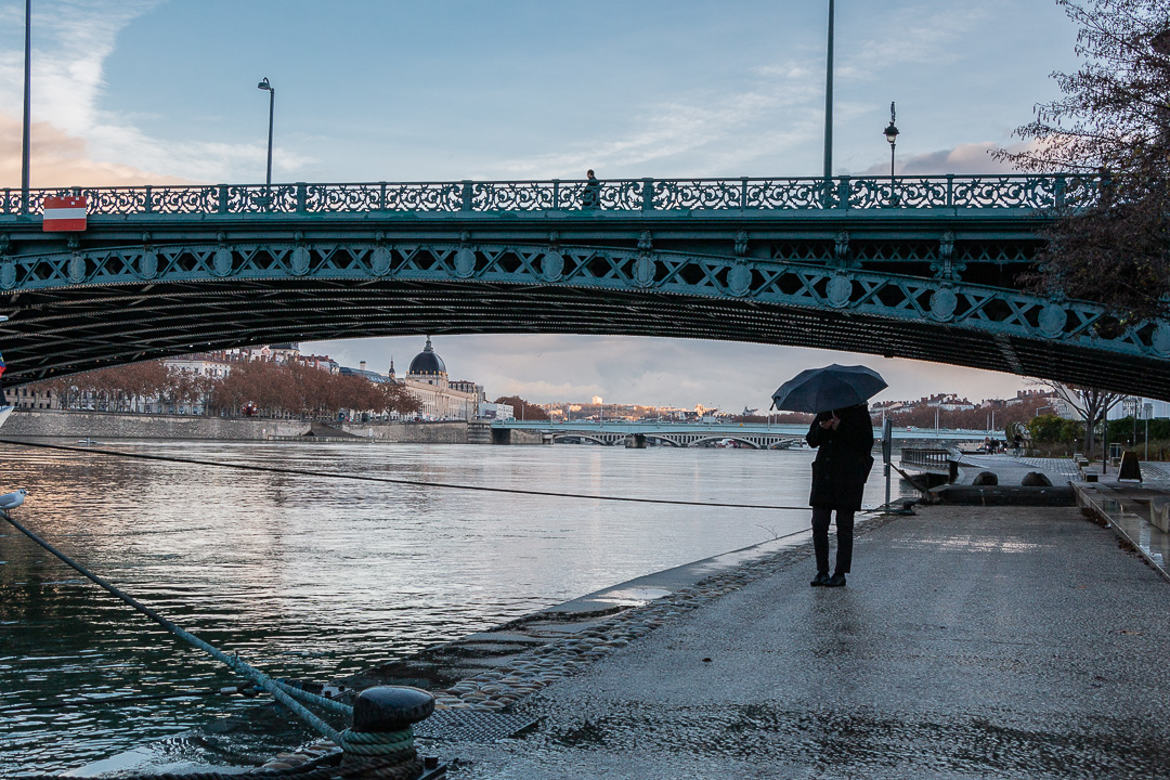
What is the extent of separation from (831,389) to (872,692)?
16.7 ft

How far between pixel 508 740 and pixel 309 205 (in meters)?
33.4

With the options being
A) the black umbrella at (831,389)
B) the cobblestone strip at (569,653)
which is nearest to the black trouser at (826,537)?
the cobblestone strip at (569,653)

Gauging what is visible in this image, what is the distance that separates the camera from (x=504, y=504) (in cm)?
3142

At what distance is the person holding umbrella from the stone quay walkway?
0.44 metres

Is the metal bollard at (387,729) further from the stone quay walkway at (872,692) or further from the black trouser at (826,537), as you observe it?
the black trouser at (826,537)

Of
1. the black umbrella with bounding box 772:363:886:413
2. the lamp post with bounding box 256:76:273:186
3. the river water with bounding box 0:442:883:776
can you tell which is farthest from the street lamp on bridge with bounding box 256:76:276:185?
the black umbrella with bounding box 772:363:886:413

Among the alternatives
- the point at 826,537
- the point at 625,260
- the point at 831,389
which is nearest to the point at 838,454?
the point at 831,389

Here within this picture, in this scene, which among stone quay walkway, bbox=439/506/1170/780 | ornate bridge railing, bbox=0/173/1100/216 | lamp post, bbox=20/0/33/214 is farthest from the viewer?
lamp post, bbox=20/0/33/214

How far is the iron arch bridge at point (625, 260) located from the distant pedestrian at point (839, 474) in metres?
→ 16.3

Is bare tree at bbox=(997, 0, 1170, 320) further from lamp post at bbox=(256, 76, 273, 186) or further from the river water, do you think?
lamp post at bbox=(256, 76, 273, 186)

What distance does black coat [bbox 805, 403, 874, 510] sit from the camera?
1078cm

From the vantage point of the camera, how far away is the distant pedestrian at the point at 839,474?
35.4 feet

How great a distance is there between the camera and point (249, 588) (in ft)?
43.6

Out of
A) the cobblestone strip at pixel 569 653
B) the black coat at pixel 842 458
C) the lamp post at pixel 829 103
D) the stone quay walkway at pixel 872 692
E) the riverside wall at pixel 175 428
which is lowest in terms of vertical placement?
the riverside wall at pixel 175 428
